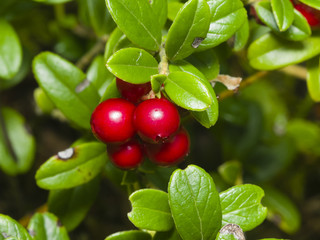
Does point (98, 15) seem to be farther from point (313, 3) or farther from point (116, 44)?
point (313, 3)

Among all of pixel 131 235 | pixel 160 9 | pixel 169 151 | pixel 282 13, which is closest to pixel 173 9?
pixel 160 9

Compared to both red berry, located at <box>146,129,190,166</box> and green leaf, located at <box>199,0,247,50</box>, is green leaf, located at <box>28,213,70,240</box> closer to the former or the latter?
red berry, located at <box>146,129,190,166</box>

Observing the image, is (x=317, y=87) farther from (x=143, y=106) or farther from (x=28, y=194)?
(x=28, y=194)

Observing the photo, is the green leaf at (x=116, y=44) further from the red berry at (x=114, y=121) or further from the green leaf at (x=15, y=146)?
the green leaf at (x=15, y=146)

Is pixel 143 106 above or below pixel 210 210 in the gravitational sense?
above

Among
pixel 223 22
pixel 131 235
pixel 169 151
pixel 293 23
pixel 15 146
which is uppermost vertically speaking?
pixel 223 22

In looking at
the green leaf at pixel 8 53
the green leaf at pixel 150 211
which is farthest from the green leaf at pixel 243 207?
the green leaf at pixel 8 53

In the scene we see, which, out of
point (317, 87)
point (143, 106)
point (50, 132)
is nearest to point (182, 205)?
point (143, 106)
